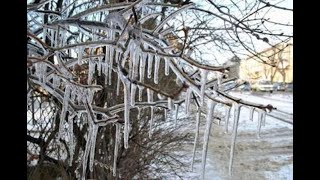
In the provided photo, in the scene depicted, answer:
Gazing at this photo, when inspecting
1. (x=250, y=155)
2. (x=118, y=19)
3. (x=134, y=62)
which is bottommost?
(x=250, y=155)

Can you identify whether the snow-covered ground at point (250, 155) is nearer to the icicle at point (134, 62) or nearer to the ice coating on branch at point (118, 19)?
the ice coating on branch at point (118, 19)

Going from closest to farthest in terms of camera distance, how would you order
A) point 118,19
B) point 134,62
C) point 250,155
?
point 134,62 → point 118,19 → point 250,155

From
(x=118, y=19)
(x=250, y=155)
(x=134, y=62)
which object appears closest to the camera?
(x=134, y=62)

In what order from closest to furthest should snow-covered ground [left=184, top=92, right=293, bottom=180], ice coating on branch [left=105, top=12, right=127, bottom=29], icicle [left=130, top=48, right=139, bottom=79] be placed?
icicle [left=130, top=48, right=139, bottom=79] < ice coating on branch [left=105, top=12, right=127, bottom=29] < snow-covered ground [left=184, top=92, right=293, bottom=180]

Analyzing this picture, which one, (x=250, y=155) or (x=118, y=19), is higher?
(x=118, y=19)

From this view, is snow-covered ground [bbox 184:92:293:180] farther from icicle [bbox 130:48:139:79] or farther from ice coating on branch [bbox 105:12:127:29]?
icicle [bbox 130:48:139:79]

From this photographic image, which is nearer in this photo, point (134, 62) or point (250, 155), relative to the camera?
point (134, 62)

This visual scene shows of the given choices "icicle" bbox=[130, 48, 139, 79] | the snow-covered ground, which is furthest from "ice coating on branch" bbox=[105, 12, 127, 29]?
the snow-covered ground

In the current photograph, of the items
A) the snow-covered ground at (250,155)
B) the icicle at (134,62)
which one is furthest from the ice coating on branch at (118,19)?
the snow-covered ground at (250,155)

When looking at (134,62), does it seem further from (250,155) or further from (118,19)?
(250,155)

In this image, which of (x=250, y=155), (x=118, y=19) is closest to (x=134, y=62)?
(x=118, y=19)

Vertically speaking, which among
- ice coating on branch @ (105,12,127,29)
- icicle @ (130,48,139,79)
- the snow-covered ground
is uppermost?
ice coating on branch @ (105,12,127,29)

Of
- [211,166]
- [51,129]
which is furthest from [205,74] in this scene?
[211,166]
